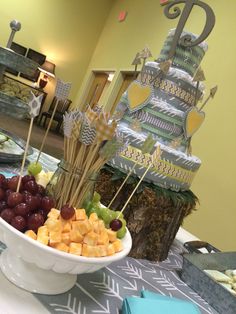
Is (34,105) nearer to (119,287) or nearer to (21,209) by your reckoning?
(21,209)

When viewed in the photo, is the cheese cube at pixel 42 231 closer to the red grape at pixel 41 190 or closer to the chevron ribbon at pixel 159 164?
the red grape at pixel 41 190

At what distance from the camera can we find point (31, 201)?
618mm

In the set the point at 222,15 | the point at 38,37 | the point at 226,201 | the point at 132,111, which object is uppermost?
the point at 222,15

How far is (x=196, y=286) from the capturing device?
3.24ft

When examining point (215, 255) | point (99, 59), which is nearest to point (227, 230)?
point (215, 255)

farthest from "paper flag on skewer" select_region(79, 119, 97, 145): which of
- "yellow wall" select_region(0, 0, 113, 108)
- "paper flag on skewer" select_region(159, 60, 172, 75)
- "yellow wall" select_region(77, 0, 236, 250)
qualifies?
"yellow wall" select_region(0, 0, 113, 108)

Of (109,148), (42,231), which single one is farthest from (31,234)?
(109,148)

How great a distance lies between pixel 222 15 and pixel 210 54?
1.64ft

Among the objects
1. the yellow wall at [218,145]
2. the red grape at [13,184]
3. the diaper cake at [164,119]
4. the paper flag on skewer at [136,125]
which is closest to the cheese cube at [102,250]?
the red grape at [13,184]

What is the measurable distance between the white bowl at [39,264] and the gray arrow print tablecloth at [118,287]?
23 mm

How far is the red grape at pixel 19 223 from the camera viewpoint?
0.58m

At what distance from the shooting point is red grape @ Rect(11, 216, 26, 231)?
1.89ft

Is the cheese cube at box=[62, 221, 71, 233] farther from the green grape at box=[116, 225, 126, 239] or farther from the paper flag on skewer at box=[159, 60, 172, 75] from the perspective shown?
the paper flag on skewer at box=[159, 60, 172, 75]

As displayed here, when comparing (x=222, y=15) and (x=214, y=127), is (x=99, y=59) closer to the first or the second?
(x=222, y=15)
